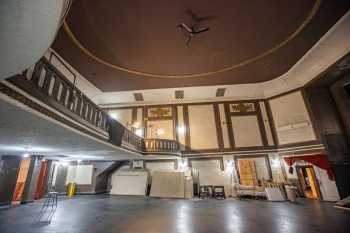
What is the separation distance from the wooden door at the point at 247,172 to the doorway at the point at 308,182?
2.30m

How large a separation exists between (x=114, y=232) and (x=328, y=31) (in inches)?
399

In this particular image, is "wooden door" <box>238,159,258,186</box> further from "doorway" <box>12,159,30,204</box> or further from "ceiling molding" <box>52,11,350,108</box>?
"doorway" <box>12,159,30,204</box>

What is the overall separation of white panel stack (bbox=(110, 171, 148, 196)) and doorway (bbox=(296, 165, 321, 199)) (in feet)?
28.7

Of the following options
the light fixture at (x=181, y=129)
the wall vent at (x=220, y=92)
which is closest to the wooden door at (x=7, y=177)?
the light fixture at (x=181, y=129)

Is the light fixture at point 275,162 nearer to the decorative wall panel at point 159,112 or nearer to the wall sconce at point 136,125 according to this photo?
the decorative wall panel at point 159,112

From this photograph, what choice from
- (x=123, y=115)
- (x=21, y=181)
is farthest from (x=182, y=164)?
(x=21, y=181)

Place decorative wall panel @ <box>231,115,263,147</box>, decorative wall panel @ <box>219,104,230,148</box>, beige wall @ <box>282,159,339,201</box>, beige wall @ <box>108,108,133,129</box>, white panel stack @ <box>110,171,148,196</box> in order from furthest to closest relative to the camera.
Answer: beige wall @ <box>108,108,133,129</box> < decorative wall panel @ <box>219,104,230,148</box> < decorative wall panel @ <box>231,115,263,147</box> < white panel stack @ <box>110,171,148,196</box> < beige wall @ <box>282,159,339,201</box>

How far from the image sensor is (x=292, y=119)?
33.2 ft

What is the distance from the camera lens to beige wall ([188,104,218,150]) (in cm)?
1124

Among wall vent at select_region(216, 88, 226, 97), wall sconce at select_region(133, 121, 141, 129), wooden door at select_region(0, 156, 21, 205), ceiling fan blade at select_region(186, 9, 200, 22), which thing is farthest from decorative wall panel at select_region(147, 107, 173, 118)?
wooden door at select_region(0, 156, 21, 205)

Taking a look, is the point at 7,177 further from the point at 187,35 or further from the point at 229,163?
the point at 229,163

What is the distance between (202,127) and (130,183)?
5899 millimetres

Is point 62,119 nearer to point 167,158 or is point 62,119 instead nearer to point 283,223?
point 283,223

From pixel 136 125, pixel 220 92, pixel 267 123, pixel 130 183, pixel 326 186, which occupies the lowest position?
pixel 326 186
